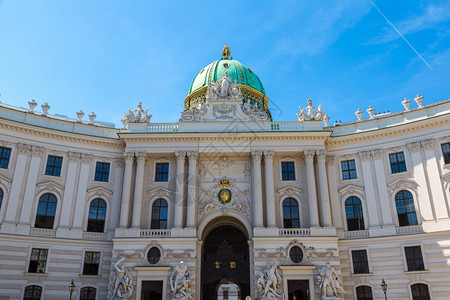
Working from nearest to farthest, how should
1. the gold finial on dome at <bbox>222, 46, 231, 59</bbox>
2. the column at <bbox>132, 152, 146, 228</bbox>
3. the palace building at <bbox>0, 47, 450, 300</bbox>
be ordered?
1. the palace building at <bbox>0, 47, 450, 300</bbox>
2. the column at <bbox>132, 152, 146, 228</bbox>
3. the gold finial on dome at <bbox>222, 46, 231, 59</bbox>

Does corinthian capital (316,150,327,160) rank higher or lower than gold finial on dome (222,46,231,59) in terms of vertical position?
lower

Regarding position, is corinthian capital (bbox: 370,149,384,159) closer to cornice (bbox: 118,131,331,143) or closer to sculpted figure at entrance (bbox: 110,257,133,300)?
cornice (bbox: 118,131,331,143)

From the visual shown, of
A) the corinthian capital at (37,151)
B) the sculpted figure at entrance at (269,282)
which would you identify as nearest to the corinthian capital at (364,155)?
the sculpted figure at entrance at (269,282)

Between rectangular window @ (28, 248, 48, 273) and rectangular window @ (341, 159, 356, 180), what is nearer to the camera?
rectangular window @ (28, 248, 48, 273)

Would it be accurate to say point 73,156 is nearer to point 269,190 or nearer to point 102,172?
point 102,172

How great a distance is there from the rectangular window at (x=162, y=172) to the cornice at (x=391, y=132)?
51.8 ft

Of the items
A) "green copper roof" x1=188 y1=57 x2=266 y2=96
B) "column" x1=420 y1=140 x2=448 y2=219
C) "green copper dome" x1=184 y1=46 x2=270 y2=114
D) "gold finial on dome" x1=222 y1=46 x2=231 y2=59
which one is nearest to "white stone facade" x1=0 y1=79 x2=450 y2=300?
"column" x1=420 y1=140 x2=448 y2=219

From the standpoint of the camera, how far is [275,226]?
32688 mm

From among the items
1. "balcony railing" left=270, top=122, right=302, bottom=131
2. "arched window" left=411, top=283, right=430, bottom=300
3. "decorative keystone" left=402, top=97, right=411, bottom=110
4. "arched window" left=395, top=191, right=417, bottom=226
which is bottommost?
"arched window" left=411, top=283, right=430, bottom=300

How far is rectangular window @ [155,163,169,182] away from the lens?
3584 centimetres

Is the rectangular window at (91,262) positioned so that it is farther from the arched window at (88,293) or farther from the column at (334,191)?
the column at (334,191)

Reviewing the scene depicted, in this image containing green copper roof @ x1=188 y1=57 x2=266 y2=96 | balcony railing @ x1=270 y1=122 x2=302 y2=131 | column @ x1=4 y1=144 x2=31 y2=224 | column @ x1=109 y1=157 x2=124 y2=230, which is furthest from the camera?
green copper roof @ x1=188 y1=57 x2=266 y2=96

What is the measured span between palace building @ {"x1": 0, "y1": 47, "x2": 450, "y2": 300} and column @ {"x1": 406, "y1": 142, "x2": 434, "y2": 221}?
3.3 inches

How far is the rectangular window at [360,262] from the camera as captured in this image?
1253 inches
